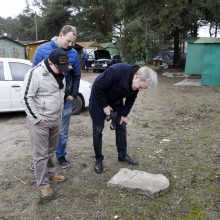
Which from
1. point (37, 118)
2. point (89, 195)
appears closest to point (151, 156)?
point (89, 195)

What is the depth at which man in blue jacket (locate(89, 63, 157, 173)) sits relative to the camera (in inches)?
151

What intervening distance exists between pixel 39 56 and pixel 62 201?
1875mm

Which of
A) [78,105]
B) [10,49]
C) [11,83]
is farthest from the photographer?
[10,49]

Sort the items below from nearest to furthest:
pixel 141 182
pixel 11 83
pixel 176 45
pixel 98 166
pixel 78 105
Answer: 1. pixel 141 182
2. pixel 98 166
3. pixel 11 83
4. pixel 78 105
5. pixel 176 45

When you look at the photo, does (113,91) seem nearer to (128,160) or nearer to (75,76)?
(75,76)

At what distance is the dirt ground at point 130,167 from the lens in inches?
145

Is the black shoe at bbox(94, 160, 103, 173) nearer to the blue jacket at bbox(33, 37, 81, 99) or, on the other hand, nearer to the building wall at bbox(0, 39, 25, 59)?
the blue jacket at bbox(33, 37, 81, 99)

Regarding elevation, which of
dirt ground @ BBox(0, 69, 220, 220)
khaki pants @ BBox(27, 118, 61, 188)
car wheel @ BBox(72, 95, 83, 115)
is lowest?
dirt ground @ BBox(0, 69, 220, 220)

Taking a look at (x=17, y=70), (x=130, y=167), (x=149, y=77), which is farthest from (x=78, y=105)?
(x=149, y=77)

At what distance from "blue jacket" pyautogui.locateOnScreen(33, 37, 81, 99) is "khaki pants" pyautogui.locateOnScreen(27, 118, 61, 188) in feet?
2.26

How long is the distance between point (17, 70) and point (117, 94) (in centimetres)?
454

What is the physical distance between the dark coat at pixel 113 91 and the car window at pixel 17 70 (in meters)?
4.14

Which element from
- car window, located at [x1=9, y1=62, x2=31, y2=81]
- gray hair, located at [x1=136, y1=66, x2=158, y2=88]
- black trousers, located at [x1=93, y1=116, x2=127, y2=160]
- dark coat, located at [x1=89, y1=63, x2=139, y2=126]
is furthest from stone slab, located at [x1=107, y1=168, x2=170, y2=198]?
car window, located at [x1=9, y1=62, x2=31, y2=81]

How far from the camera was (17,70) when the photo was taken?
26.4 feet
